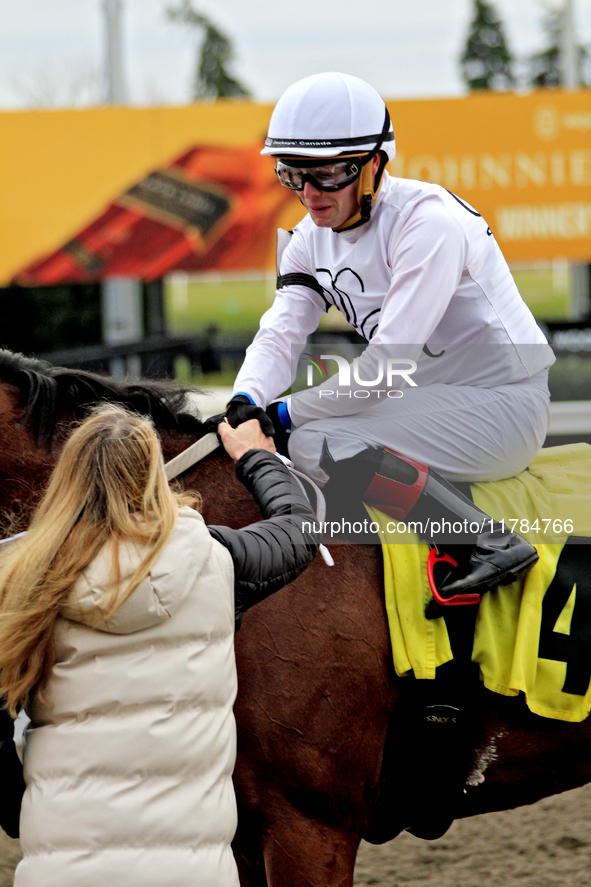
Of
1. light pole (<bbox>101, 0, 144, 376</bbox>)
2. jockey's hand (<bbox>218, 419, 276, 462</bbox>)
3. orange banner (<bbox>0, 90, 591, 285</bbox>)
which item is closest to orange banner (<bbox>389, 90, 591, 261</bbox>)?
orange banner (<bbox>0, 90, 591, 285</bbox>)

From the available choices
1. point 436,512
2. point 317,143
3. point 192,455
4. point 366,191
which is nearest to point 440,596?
point 436,512

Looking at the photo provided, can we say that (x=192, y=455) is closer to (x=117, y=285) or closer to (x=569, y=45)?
(x=117, y=285)

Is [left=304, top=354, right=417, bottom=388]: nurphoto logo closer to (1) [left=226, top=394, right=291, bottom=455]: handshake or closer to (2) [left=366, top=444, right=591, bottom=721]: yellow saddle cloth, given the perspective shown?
(1) [left=226, top=394, right=291, bottom=455]: handshake

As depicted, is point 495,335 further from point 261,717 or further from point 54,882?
point 54,882

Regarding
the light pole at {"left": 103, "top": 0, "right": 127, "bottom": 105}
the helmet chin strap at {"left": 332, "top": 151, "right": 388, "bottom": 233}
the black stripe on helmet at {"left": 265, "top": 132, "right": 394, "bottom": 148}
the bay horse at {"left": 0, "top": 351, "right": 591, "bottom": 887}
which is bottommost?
the bay horse at {"left": 0, "top": 351, "right": 591, "bottom": 887}

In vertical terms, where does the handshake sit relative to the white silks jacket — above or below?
above

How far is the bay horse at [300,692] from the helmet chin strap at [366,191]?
28.0 inches

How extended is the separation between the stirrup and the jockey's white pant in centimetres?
25

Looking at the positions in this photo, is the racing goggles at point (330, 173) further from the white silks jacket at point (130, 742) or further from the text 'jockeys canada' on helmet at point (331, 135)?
the white silks jacket at point (130, 742)

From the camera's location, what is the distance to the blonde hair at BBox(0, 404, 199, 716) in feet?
5.03

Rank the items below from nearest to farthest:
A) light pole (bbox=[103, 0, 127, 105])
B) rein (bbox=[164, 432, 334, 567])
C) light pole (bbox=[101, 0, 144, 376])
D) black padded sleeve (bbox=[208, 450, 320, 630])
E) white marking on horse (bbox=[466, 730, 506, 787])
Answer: black padded sleeve (bbox=[208, 450, 320, 630]), rein (bbox=[164, 432, 334, 567]), white marking on horse (bbox=[466, 730, 506, 787]), light pole (bbox=[101, 0, 144, 376]), light pole (bbox=[103, 0, 127, 105])

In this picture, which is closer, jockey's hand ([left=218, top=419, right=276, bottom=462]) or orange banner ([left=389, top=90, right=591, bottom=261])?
jockey's hand ([left=218, top=419, right=276, bottom=462])

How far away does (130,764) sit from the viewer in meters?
1.54

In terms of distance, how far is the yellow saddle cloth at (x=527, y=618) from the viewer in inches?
88.0
